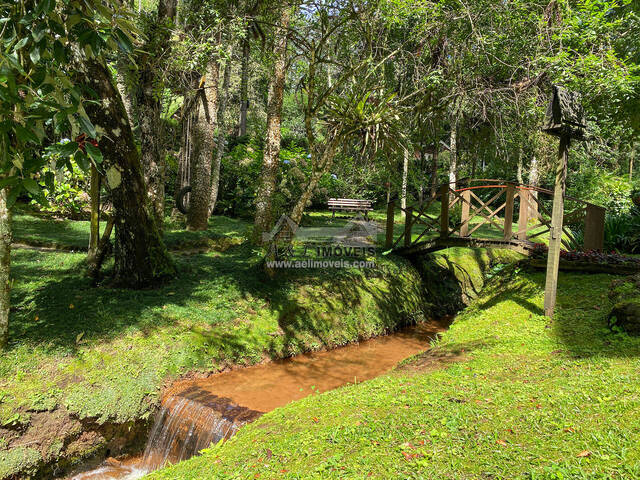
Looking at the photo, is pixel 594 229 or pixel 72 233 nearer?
pixel 594 229

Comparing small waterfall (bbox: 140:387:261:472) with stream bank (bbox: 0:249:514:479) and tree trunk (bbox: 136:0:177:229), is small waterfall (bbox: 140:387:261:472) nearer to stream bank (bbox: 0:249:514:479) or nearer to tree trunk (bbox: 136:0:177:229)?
stream bank (bbox: 0:249:514:479)

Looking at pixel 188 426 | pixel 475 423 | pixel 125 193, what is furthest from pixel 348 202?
pixel 475 423

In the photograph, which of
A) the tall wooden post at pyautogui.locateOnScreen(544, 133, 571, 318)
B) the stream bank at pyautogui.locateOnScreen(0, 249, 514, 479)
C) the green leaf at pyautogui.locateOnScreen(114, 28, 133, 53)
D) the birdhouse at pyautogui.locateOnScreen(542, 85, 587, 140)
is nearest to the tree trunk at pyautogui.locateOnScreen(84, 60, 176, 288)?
the stream bank at pyautogui.locateOnScreen(0, 249, 514, 479)

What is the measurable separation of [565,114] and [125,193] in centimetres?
667

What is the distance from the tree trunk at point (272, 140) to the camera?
9.09 metres

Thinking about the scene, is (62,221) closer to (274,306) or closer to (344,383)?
(274,306)

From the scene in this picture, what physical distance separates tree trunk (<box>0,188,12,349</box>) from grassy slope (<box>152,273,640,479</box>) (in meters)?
2.94

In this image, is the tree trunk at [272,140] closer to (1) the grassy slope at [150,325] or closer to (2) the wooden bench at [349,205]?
(1) the grassy slope at [150,325]

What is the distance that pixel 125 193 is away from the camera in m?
6.76


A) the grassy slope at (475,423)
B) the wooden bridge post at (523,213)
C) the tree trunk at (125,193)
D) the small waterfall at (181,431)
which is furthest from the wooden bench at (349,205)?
the small waterfall at (181,431)

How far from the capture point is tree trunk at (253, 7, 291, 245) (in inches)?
358

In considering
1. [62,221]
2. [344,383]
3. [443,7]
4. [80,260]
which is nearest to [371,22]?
[443,7]

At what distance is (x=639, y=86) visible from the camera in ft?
27.8

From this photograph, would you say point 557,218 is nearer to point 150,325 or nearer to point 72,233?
point 150,325
